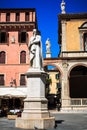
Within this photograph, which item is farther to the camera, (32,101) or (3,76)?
(3,76)

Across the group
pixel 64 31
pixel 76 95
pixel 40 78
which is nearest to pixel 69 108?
pixel 76 95

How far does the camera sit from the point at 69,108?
3531 cm

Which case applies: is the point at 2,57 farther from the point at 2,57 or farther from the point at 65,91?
the point at 65,91

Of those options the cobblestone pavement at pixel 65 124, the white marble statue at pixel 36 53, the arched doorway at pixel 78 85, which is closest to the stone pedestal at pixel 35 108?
the white marble statue at pixel 36 53

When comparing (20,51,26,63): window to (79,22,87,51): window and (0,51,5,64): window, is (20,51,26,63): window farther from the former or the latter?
(79,22,87,51): window

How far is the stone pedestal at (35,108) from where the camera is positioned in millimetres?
14180

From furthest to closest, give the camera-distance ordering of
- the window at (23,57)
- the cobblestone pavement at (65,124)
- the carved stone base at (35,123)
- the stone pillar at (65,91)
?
the window at (23,57), the stone pillar at (65,91), the cobblestone pavement at (65,124), the carved stone base at (35,123)

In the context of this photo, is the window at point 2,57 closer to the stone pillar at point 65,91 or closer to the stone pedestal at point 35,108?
the stone pillar at point 65,91

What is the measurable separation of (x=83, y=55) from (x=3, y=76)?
1143cm

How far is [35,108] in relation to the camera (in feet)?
48.1

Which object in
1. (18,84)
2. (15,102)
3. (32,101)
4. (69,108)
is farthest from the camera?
(18,84)

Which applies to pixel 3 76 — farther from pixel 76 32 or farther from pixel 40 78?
pixel 40 78

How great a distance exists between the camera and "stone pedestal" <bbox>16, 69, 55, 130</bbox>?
14180 millimetres

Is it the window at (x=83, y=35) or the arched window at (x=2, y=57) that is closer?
the window at (x=83, y=35)
